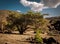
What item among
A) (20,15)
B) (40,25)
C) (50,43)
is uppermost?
(20,15)

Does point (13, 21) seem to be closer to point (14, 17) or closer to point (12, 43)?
point (14, 17)

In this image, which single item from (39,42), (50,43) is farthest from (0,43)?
(50,43)

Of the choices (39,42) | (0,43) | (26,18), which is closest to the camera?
(0,43)

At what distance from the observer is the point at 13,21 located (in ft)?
166

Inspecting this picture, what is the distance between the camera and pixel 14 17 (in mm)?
51438

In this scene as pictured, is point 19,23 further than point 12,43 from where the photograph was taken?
Yes

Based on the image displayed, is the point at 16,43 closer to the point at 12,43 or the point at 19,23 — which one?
the point at 12,43

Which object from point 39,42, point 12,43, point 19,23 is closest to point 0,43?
point 12,43

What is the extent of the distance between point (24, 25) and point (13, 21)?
3.54 metres

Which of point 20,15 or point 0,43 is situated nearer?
point 0,43

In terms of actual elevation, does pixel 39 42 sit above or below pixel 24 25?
below

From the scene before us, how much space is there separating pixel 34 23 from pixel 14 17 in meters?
6.48

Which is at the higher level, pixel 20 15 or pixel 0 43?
pixel 20 15

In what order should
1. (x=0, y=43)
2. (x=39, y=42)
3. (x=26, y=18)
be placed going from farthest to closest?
(x=26, y=18) → (x=39, y=42) → (x=0, y=43)
